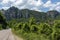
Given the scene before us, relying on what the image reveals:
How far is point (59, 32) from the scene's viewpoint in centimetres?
2698

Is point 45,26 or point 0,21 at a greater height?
point 45,26

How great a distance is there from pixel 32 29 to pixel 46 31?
2.91 meters

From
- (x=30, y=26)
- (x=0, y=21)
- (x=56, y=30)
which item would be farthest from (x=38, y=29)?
(x=0, y=21)

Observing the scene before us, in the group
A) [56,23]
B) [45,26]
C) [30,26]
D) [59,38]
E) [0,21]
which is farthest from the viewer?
[0,21]

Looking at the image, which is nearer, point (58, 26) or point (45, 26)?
point (58, 26)

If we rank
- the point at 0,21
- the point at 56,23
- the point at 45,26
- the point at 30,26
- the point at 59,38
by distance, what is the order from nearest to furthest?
the point at 59,38 → the point at 56,23 → the point at 30,26 → the point at 45,26 → the point at 0,21

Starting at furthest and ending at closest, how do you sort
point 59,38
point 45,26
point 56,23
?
point 45,26, point 56,23, point 59,38

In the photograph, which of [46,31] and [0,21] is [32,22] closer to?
[46,31]

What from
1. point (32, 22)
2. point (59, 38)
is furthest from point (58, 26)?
point (32, 22)

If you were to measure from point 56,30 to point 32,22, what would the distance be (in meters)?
5.67

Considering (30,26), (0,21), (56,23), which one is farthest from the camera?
(0,21)

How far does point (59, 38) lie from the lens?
2630 centimetres

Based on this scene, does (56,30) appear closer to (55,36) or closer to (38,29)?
(55,36)

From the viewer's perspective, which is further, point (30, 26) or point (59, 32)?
point (30, 26)
